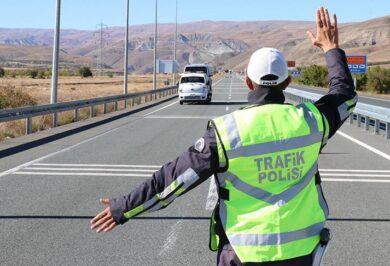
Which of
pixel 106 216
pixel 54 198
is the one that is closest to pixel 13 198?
pixel 54 198

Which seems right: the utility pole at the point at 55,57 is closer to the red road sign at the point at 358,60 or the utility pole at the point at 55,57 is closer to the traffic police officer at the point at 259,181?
the traffic police officer at the point at 259,181

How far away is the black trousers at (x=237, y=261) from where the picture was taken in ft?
9.31

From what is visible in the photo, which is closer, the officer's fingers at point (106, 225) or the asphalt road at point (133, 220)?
the officer's fingers at point (106, 225)

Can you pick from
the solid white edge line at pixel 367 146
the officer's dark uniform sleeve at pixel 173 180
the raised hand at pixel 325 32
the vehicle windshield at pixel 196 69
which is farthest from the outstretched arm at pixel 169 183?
the vehicle windshield at pixel 196 69

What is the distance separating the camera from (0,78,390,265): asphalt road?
636 centimetres

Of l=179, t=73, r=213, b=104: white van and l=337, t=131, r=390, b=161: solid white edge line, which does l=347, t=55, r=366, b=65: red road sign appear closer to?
l=179, t=73, r=213, b=104: white van

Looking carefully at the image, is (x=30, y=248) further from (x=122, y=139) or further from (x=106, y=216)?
(x=122, y=139)

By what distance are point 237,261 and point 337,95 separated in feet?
3.61

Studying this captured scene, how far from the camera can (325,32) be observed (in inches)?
139

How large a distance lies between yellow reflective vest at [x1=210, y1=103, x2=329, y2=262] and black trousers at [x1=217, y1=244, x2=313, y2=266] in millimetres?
23

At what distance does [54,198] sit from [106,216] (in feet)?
21.1

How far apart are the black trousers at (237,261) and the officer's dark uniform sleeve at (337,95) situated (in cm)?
69

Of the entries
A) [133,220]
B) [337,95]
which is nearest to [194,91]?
[133,220]

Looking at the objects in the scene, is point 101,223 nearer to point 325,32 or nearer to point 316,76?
point 325,32
